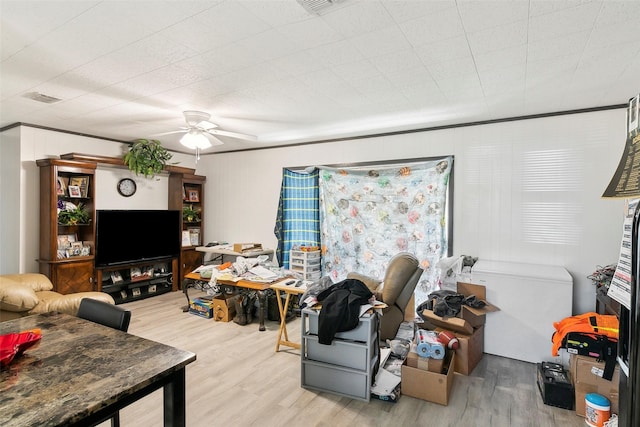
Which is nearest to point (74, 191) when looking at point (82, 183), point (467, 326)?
point (82, 183)

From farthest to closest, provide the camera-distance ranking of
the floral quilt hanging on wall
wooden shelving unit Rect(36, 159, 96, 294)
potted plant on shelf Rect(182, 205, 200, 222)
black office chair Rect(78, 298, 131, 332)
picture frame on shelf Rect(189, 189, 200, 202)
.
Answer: picture frame on shelf Rect(189, 189, 200, 202)
potted plant on shelf Rect(182, 205, 200, 222)
wooden shelving unit Rect(36, 159, 96, 294)
the floral quilt hanging on wall
black office chair Rect(78, 298, 131, 332)

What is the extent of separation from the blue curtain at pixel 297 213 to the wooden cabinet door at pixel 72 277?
2.62 m

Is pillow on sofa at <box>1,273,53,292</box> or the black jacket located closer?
the black jacket

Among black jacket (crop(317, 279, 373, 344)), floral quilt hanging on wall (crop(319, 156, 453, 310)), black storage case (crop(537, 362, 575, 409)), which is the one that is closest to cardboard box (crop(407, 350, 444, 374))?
black jacket (crop(317, 279, 373, 344))

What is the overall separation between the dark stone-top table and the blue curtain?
3405 millimetres

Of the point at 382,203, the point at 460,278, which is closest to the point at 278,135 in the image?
the point at 382,203

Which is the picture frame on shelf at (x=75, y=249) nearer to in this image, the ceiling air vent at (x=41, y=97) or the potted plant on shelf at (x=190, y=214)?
the potted plant on shelf at (x=190, y=214)

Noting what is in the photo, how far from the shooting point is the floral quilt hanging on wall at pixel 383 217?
391 cm

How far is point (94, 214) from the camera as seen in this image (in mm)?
4477

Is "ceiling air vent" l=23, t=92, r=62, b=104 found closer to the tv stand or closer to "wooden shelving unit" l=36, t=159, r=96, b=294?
"wooden shelving unit" l=36, t=159, r=96, b=294

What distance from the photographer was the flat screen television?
4555 mm

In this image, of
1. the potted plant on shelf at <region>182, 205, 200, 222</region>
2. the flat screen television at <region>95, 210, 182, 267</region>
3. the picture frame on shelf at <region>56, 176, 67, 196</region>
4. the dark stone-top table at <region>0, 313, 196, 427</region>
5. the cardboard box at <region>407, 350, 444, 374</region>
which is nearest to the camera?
the dark stone-top table at <region>0, 313, 196, 427</region>

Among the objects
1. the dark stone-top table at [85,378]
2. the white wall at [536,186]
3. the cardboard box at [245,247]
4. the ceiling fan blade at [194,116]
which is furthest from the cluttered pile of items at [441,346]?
the ceiling fan blade at [194,116]

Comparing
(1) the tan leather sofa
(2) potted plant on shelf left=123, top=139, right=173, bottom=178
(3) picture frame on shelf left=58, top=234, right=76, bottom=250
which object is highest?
(2) potted plant on shelf left=123, top=139, right=173, bottom=178
